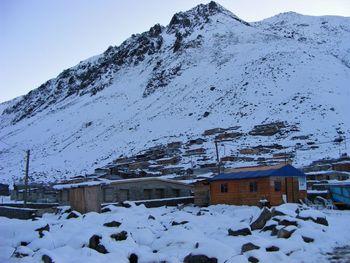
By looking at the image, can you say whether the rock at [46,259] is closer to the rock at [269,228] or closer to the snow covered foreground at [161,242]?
the snow covered foreground at [161,242]

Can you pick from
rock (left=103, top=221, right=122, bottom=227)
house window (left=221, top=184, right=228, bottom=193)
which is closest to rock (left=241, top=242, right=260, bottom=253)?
rock (left=103, top=221, right=122, bottom=227)

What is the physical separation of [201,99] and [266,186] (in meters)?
76.8

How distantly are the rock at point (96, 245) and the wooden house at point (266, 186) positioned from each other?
16061 mm

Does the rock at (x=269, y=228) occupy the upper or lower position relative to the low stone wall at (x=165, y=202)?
upper

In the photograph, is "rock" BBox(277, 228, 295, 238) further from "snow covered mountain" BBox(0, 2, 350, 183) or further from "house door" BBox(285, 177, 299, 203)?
"snow covered mountain" BBox(0, 2, 350, 183)

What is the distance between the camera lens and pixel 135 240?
17062 millimetres

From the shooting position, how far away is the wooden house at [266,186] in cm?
2966

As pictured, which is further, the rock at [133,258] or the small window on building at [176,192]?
the small window on building at [176,192]

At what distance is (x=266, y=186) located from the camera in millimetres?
29750

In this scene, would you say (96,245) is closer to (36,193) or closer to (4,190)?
(36,193)

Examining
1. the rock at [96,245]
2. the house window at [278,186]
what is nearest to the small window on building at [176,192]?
the house window at [278,186]

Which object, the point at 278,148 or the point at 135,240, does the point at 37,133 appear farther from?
the point at 135,240

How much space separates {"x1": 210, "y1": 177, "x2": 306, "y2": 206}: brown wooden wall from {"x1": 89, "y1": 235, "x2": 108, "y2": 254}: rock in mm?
16807

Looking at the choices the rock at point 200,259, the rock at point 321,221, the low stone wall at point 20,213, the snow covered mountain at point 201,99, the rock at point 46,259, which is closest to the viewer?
the rock at point 46,259
